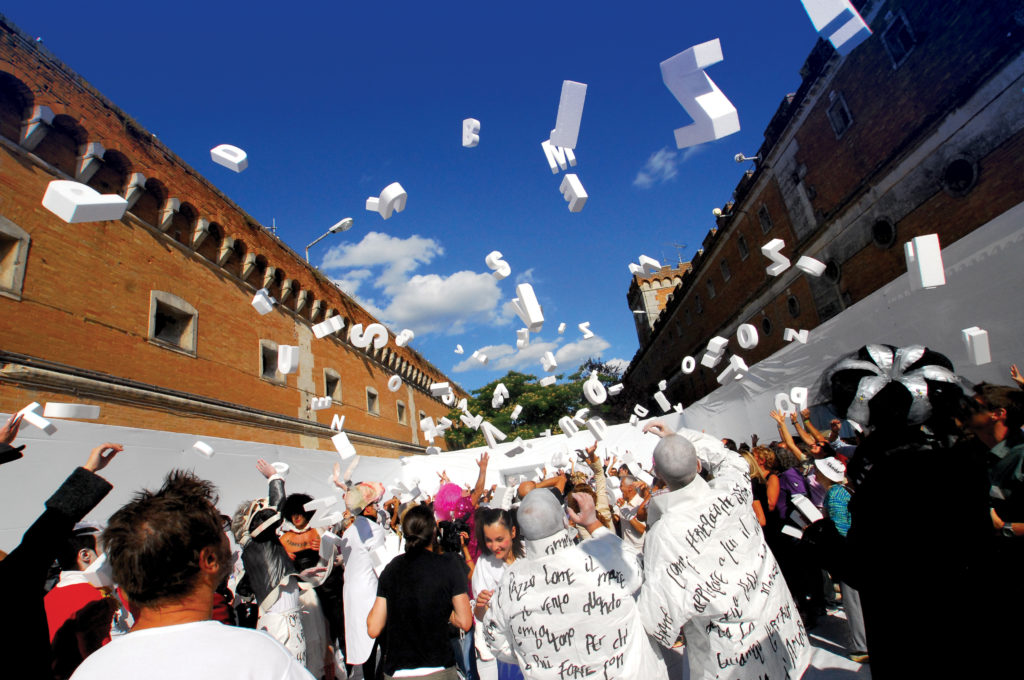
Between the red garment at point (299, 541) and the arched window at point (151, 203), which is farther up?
the arched window at point (151, 203)

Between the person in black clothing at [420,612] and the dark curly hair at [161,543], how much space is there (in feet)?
4.89

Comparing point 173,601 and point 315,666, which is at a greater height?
point 173,601

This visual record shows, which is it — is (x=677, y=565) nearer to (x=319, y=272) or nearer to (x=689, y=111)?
(x=689, y=111)

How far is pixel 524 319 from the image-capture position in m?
5.88

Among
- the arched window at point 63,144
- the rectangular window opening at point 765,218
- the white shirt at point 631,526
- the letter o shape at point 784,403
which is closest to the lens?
the white shirt at point 631,526

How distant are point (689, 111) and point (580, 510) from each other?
272 cm

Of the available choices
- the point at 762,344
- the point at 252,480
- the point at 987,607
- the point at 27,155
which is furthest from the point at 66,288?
the point at 762,344

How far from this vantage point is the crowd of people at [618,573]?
4.55 ft

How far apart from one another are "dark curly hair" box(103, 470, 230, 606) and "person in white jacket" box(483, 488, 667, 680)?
1264 millimetres

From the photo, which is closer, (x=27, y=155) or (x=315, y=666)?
(x=315, y=666)

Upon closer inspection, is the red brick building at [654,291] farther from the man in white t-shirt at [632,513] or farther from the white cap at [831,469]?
the white cap at [831,469]

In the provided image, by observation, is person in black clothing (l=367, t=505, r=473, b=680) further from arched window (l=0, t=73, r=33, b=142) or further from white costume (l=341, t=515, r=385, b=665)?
arched window (l=0, t=73, r=33, b=142)

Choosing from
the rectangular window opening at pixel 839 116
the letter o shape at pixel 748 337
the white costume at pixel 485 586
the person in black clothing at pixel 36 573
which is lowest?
the white costume at pixel 485 586

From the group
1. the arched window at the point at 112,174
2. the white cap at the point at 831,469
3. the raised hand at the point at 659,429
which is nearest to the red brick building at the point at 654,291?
the arched window at the point at 112,174
